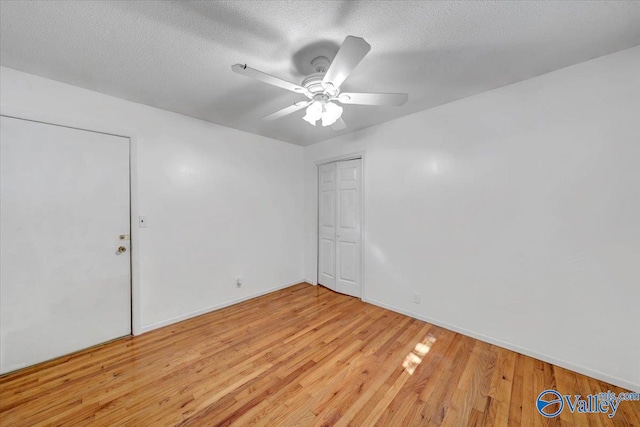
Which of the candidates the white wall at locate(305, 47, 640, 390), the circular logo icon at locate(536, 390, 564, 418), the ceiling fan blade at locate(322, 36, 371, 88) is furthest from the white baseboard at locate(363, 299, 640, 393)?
the ceiling fan blade at locate(322, 36, 371, 88)

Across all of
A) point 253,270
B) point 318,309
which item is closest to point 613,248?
point 318,309

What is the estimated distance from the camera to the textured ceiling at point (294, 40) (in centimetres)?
128

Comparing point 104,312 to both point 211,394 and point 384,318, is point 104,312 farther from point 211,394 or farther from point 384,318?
point 384,318

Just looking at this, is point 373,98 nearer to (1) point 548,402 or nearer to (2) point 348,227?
(2) point 348,227

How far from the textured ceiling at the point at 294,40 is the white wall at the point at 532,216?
0.32 m

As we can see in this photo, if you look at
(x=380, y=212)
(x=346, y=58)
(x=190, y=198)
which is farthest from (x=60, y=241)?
(x=380, y=212)

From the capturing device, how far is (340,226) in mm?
3553

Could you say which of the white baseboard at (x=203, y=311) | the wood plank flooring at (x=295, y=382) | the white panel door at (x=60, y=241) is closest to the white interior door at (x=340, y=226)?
the white baseboard at (x=203, y=311)

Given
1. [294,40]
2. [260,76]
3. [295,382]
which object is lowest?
[295,382]

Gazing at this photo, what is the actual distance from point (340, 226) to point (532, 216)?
7.24ft

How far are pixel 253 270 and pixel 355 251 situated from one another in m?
1.54

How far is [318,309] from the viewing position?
116 inches

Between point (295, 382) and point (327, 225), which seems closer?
point (295, 382)

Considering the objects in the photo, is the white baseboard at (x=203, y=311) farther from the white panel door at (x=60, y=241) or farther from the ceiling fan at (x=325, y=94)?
the ceiling fan at (x=325, y=94)
